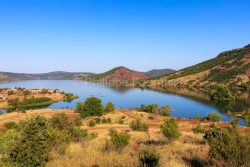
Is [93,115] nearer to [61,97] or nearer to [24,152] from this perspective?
[24,152]

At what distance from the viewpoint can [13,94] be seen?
541 feet

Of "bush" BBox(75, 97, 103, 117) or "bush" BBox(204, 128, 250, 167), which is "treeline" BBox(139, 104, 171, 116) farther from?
"bush" BBox(204, 128, 250, 167)

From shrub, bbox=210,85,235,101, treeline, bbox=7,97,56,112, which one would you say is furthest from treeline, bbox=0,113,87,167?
shrub, bbox=210,85,235,101

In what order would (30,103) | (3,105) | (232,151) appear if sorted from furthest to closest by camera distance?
(30,103) < (3,105) < (232,151)

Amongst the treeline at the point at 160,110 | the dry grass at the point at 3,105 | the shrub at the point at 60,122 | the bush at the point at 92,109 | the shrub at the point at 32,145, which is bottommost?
the dry grass at the point at 3,105

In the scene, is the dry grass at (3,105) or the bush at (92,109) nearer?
the bush at (92,109)

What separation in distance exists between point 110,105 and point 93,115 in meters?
11.8

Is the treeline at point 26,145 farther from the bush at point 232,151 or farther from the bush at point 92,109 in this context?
the bush at point 92,109

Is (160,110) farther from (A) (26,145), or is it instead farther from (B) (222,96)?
(A) (26,145)

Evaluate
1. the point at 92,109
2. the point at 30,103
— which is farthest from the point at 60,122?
the point at 30,103

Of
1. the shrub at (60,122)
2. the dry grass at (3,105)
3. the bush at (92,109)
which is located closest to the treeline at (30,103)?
the dry grass at (3,105)

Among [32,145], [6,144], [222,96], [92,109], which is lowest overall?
[222,96]

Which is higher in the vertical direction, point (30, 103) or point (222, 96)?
point (222, 96)

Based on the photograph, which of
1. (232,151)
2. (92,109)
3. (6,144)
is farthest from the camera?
(92,109)
